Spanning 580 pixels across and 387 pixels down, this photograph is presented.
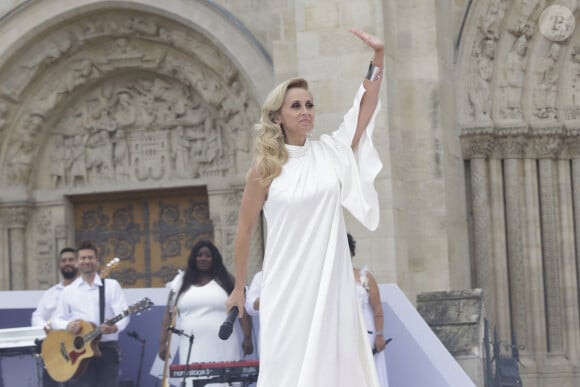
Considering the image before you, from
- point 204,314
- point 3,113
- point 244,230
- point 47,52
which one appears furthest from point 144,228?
point 244,230

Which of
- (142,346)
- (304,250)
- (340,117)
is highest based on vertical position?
(340,117)

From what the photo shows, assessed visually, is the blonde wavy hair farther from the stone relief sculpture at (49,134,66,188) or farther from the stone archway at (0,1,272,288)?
the stone relief sculpture at (49,134,66,188)

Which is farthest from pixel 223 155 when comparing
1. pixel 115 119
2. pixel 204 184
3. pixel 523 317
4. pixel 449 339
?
pixel 449 339

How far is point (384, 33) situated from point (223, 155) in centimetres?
298

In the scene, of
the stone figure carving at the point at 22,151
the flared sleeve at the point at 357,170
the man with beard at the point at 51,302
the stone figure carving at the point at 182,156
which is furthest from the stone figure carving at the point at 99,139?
the flared sleeve at the point at 357,170

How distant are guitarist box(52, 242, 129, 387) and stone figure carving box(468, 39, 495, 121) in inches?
207

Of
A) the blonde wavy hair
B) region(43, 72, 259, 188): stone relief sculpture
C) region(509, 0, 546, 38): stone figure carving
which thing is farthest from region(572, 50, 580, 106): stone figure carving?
the blonde wavy hair

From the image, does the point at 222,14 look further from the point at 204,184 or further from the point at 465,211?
the point at 465,211

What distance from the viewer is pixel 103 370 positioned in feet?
29.2

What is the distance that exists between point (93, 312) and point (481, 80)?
221 inches

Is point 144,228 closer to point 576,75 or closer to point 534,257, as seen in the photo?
point 534,257

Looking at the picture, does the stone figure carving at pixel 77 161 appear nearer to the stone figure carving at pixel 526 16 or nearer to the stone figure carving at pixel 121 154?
the stone figure carving at pixel 121 154

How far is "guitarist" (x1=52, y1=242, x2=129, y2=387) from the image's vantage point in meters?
8.88

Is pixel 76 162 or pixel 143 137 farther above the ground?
pixel 143 137
